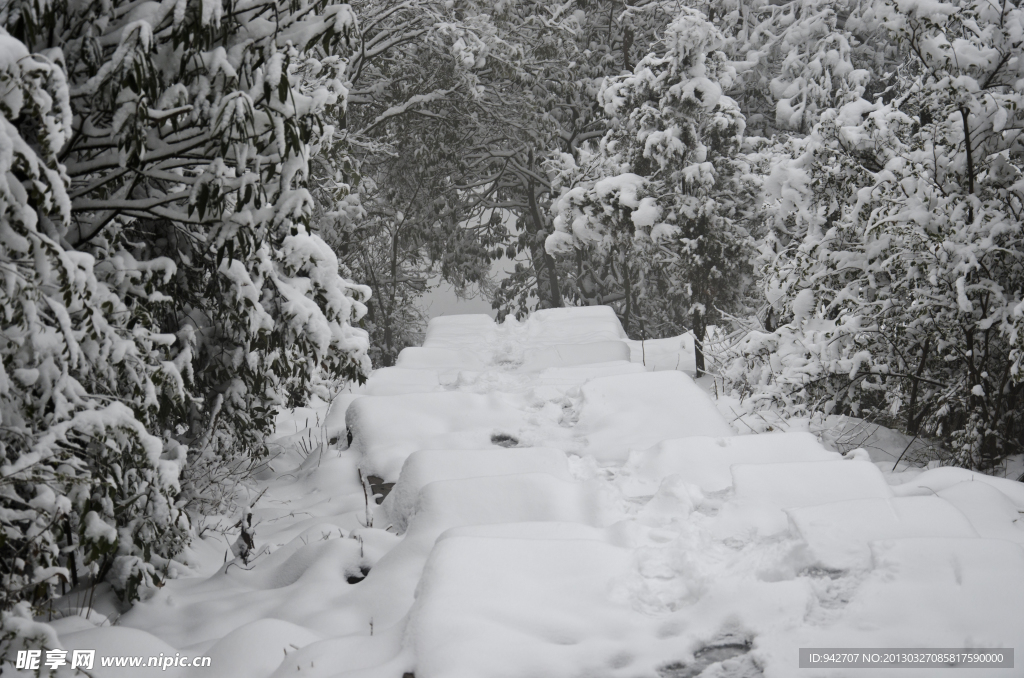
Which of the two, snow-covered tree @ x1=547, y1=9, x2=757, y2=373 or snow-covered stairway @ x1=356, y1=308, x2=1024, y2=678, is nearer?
snow-covered stairway @ x1=356, y1=308, x2=1024, y2=678

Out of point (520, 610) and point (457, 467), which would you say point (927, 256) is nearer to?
point (457, 467)

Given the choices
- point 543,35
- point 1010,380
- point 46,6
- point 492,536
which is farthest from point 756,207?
point 46,6

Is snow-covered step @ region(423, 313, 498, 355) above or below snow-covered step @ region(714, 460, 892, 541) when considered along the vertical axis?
below

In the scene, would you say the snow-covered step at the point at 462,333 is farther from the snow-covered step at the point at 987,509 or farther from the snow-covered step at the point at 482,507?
the snow-covered step at the point at 987,509

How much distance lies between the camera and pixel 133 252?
4.30 meters

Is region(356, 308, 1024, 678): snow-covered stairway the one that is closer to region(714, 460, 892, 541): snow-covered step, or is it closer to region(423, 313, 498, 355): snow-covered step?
region(714, 460, 892, 541): snow-covered step

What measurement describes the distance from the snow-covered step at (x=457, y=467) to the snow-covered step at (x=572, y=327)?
548 cm

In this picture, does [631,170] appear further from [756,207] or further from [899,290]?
[899,290]

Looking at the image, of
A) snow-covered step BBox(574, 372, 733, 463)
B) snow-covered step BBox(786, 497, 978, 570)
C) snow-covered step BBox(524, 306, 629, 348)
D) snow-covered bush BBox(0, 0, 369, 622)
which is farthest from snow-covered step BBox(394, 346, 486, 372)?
snow-covered step BBox(786, 497, 978, 570)

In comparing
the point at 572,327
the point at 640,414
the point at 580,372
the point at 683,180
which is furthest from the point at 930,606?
the point at 683,180

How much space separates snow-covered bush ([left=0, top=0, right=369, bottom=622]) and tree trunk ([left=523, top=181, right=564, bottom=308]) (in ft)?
44.5

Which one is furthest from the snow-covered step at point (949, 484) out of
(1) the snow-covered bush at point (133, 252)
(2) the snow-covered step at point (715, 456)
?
(1) the snow-covered bush at point (133, 252)

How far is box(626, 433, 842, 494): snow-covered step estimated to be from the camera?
455cm

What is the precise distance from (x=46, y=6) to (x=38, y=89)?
530mm
